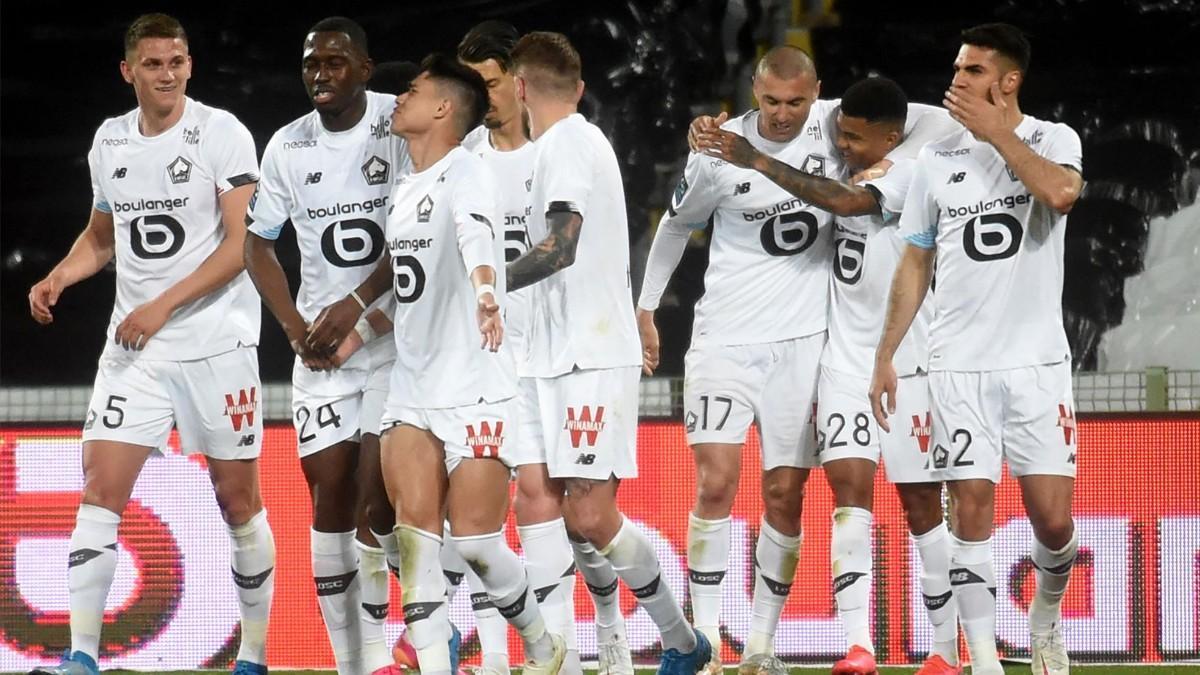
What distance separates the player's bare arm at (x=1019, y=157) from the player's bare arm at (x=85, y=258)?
299 centimetres

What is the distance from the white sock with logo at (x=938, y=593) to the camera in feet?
20.6

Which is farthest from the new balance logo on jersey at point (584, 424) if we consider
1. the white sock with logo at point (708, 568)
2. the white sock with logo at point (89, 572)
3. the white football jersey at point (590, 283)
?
the white sock with logo at point (89, 572)

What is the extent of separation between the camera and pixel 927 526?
20.8ft

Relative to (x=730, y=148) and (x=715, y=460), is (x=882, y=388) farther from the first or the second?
(x=730, y=148)

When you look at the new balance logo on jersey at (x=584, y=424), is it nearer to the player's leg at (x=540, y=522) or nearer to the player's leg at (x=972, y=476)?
the player's leg at (x=540, y=522)

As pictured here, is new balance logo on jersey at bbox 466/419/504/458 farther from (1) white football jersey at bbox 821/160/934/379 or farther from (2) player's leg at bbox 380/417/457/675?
(1) white football jersey at bbox 821/160/934/379

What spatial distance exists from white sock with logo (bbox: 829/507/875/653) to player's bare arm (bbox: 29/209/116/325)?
2779mm

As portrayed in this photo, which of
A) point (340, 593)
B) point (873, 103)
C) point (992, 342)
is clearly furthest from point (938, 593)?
point (340, 593)

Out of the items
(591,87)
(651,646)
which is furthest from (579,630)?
(591,87)

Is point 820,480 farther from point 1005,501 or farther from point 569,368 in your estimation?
point 569,368

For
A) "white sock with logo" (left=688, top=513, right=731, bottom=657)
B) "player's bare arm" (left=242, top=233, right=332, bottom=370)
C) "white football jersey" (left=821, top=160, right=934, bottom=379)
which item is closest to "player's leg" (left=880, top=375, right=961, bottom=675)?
"white football jersey" (left=821, top=160, right=934, bottom=379)

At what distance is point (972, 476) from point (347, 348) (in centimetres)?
201

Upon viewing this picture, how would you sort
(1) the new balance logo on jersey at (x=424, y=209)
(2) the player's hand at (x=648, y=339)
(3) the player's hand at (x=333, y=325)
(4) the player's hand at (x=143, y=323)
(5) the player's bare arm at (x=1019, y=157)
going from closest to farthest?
(1) the new balance logo on jersey at (x=424, y=209)
(5) the player's bare arm at (x=1019, y=157)
(3) the player's hand at (x=333, y=325)
(4) the player's hand at (x=143, y=323)
(2) the player's hand at (x=648, y=339)

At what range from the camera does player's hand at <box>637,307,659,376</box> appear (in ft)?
22.1
